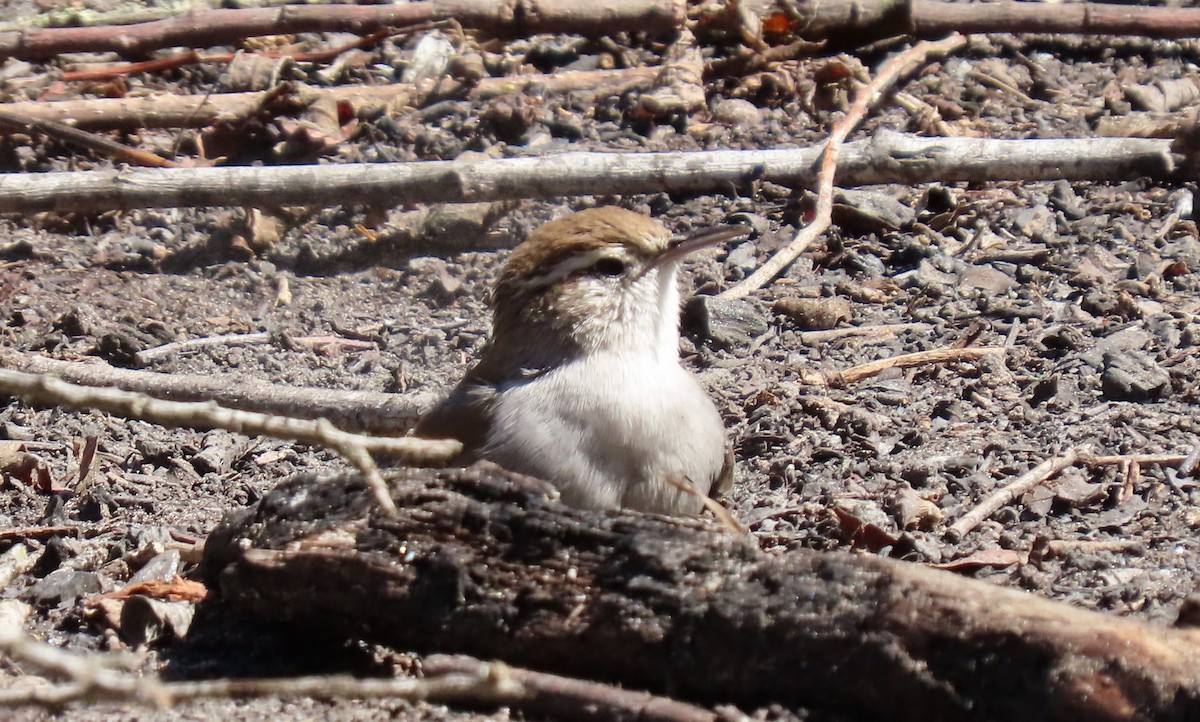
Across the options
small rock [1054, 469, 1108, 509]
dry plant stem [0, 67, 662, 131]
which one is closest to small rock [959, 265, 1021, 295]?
small rock [1054, 469, 1108, 509]

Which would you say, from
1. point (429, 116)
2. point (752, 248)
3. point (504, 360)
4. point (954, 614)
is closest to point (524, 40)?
point (429, 116)

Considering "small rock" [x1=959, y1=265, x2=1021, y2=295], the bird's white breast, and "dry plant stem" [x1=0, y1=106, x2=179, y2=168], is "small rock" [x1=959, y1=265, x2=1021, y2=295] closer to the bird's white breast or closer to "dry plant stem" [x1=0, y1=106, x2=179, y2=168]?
the bird's white breast

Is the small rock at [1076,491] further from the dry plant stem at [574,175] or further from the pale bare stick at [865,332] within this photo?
the dry plant stem at [574,175]

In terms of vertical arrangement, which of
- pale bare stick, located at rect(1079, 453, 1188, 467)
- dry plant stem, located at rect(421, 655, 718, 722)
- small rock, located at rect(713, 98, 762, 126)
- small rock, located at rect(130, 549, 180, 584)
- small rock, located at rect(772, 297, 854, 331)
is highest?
small rock, located at rect(713, 98, 762, 126)

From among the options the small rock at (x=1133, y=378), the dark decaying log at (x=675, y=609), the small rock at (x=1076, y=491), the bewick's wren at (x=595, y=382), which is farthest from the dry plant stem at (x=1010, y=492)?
the dark decaying log at (x=675, y=609)

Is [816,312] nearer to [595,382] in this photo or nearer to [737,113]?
[595,382]

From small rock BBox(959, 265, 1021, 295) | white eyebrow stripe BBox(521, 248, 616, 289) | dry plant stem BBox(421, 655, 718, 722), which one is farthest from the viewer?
small rock BBox(959, 265, 1021, 295)

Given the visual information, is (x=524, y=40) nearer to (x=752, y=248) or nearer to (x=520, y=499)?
(x=752, y=248)
